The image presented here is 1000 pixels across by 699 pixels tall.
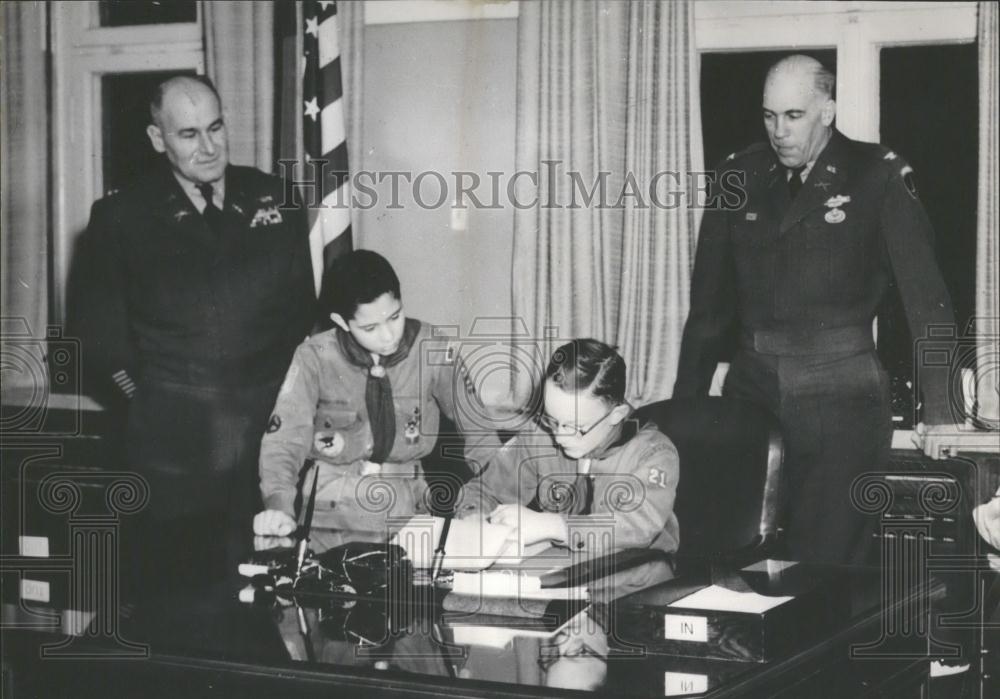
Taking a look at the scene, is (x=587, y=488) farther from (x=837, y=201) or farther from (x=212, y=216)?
(x=212, y=216)

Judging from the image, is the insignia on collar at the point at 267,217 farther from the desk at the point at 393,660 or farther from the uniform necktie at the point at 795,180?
the desk at the point at 393,660

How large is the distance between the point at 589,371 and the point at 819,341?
0.78 metres

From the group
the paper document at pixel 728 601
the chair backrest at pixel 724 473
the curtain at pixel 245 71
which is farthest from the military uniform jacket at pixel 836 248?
the curtain at pixel 245 71

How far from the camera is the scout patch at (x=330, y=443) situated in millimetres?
2676

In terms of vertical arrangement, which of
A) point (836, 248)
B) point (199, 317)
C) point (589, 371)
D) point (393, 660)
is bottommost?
point (393, 660)

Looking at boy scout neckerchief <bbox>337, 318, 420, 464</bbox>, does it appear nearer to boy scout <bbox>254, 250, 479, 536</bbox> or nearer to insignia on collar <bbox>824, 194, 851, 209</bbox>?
boy scout <bbox>254, 250, 479, 536</bbox>

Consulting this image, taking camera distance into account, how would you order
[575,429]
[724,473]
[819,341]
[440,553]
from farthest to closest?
[819,341] < [724,473] < [575,429] < [440,553]

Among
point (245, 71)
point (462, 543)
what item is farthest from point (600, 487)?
point (245, 71)

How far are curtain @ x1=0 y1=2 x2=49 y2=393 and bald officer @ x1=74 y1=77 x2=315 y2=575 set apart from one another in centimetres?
37

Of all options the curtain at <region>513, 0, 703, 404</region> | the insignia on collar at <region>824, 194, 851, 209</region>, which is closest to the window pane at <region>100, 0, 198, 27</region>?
the curtain at <region>513, 0, 703, 404</region>

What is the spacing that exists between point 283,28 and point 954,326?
6.91 feet

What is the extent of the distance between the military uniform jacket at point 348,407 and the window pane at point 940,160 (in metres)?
1.10

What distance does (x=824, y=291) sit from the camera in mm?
2666

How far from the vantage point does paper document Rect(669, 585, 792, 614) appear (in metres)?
1.42
